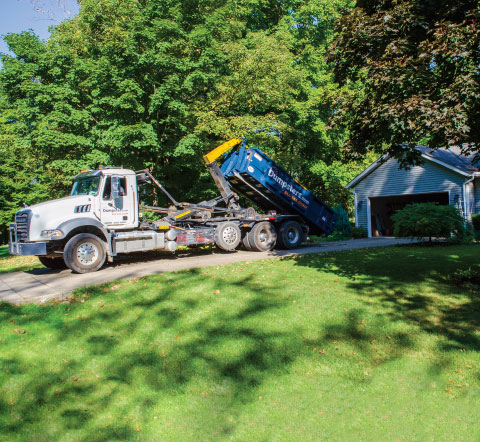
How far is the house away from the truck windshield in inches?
445

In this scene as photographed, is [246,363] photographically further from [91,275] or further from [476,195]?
[476,195]

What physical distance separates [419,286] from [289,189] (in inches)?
303

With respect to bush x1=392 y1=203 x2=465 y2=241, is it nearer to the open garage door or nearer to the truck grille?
the open garage door

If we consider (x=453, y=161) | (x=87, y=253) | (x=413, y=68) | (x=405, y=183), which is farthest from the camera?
(x=405, y=183)

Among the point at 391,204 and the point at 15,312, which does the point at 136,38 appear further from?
the point at 391,204

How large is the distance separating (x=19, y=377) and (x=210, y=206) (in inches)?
383

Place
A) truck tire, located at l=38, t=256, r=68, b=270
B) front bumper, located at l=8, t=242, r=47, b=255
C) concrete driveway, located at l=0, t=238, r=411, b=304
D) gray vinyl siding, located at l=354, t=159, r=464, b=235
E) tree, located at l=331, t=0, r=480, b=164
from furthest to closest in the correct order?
gray vinyl siding, located at l=354, t=159, r=464, b=235 → truck tire, located at l=38, t=256, r=68, b=270 → front bumper, located at l=8, t=242, r=47, b=255 → concrete driveway, located at l=0, t=238, r=411, b=304 → tree, located at l=331, t=0, r=480, b=164

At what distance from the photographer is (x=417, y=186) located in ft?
69.5

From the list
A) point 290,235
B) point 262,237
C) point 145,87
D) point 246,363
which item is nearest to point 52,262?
point 262,237

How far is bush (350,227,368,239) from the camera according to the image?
76.0 feet

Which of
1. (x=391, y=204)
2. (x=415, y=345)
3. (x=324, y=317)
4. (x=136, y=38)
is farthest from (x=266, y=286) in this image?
(x=391, y=204)

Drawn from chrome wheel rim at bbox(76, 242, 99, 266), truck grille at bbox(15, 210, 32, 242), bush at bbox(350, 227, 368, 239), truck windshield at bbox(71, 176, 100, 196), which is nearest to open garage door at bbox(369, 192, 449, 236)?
bush at bbox(350, 227, 368, 239)

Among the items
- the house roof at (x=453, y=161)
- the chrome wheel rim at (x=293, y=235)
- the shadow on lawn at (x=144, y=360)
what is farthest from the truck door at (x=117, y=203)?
the house roof at (x=453, y=161)

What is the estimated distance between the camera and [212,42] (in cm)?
1950
